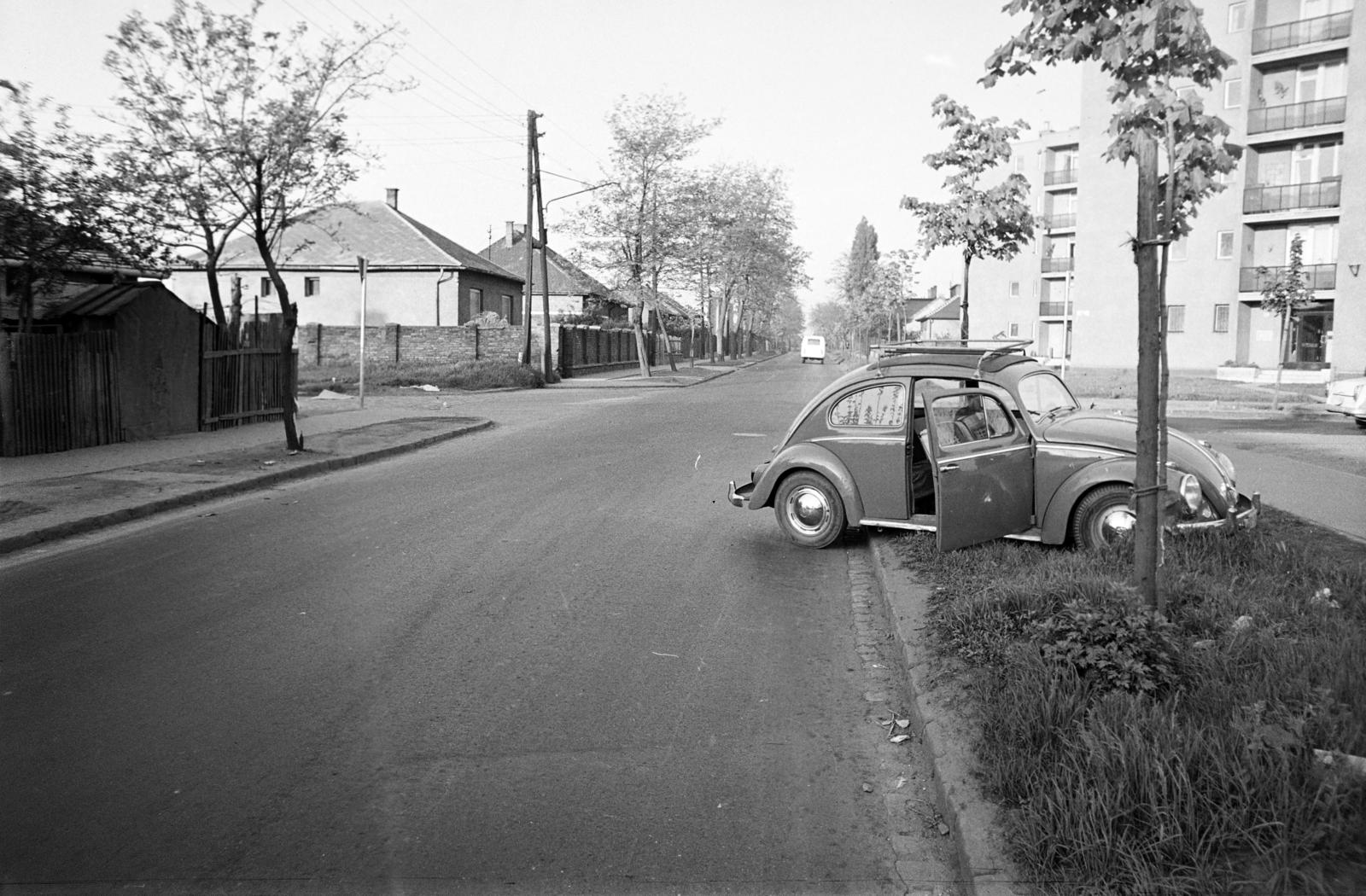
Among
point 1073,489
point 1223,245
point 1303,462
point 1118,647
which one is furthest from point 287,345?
point 1223,245

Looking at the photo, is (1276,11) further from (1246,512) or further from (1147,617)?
(1147,617)

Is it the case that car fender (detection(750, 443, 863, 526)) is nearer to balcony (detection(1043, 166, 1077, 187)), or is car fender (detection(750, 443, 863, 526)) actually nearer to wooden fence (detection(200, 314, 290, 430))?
wooden fence (detection(200, 314, 290, 430))

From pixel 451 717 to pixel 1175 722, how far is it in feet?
9.62

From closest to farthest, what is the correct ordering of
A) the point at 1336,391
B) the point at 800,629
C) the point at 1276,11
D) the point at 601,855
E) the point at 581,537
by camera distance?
the point at 601,855 < the point at 800,629 < the point at 581,537 < the point at 1336,391 < the point at 1276,11

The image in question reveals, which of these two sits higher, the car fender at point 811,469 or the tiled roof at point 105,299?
the tiled roof at point 105,299

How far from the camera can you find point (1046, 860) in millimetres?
3104

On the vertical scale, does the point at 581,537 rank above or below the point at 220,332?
below

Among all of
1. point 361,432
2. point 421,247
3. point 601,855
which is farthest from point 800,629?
point 421,247

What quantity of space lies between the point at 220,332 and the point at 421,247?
88.2 feet

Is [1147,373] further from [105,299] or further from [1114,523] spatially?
[105,299]

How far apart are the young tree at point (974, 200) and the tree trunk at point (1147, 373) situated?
9.90 metres

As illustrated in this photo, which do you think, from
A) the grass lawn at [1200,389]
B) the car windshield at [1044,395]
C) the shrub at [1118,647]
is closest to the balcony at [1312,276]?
the grass lawn at [1200,389]

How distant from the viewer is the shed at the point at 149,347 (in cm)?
1475

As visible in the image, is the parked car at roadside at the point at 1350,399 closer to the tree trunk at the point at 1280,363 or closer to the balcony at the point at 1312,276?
the tree trunk at the point at 1280,363
